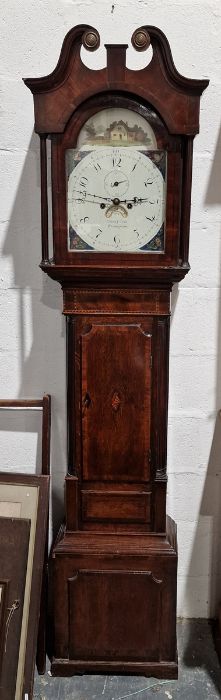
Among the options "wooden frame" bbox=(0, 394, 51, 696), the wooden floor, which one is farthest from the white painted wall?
the wooden floor

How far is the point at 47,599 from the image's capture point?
2.01 metres

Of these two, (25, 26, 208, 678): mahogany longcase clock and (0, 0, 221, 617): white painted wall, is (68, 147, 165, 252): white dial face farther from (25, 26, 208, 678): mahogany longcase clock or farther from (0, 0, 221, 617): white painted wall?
(0, 0, 221, 617): white painted wall

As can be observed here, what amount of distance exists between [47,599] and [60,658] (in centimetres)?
18

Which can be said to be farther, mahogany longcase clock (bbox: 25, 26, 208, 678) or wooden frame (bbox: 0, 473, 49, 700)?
wooden frame (bbox: 0, 473, 49, 700)

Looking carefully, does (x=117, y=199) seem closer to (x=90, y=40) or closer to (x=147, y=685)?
(x=90, y=40)

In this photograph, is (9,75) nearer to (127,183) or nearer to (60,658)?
(127,183)

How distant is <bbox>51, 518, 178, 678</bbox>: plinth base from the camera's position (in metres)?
1.85

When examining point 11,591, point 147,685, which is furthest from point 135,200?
point 147,685

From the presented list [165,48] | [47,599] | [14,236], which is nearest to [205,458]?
[47,599]

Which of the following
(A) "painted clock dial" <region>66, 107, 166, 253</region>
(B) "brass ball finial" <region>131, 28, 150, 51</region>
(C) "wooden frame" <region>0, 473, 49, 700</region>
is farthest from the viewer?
(C) "wooden frame" <region>0, 473, 49, 700</region>

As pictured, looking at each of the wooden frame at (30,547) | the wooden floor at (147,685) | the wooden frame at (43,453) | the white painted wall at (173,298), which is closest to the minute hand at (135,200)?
the white painted wall at (173,298)

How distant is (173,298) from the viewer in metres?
1.96

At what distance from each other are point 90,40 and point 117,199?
0.39 metres

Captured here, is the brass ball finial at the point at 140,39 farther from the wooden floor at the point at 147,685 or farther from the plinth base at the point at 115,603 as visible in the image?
the wooden floor at the point at 147,685
